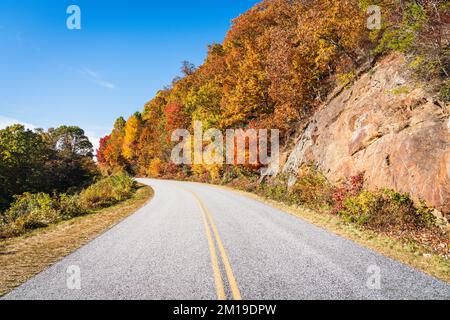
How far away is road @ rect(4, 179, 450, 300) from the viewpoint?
179 inches

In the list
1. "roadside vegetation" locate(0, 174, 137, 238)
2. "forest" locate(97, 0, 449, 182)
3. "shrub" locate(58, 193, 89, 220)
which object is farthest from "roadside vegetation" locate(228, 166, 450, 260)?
"roadside vegetation" locate(0, 174, 137, 238)

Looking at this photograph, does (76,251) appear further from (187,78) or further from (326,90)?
(187,78)

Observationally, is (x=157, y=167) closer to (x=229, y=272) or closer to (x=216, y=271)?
(x=216, y=271)

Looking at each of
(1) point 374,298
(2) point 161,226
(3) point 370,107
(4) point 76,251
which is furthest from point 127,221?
(3) point 370,107

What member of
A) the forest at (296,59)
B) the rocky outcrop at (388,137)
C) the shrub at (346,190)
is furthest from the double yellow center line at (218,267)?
the forest at (296,59)

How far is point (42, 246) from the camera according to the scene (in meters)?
7.95

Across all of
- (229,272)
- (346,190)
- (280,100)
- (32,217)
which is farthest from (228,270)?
(280,100)

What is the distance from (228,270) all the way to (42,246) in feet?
20.1

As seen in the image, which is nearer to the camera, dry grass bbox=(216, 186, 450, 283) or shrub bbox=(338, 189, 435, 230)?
dry grass bbox=(216, 186, 450, 283)

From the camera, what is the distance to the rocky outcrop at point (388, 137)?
8.81 m

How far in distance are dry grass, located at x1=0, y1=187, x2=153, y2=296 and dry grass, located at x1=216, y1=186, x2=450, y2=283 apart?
8330 millimetres

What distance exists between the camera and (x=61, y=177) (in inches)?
1567

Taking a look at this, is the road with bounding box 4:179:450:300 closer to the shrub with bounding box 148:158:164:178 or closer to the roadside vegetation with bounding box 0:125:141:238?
the roadside vegetation with bounding box 0:125:141:238

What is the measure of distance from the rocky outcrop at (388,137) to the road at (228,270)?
12.4 feet
